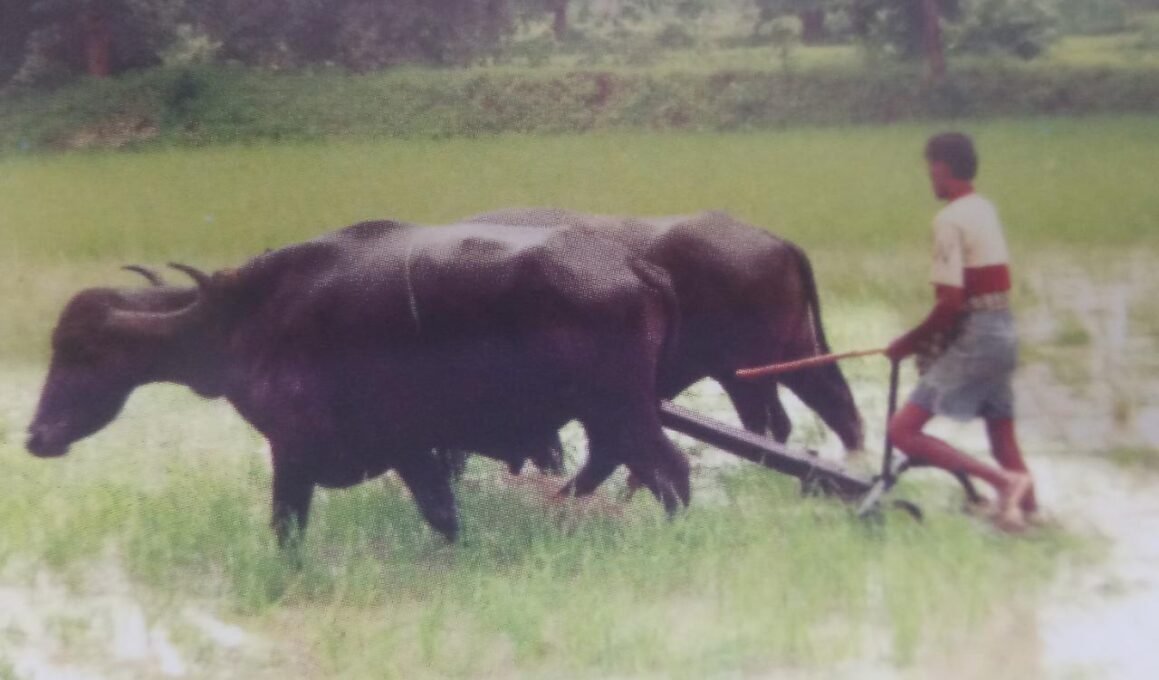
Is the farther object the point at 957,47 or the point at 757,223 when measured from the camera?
the point at 757,223

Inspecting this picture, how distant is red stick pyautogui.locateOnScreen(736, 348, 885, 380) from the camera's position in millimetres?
2860

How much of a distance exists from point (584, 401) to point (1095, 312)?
1.15 meters

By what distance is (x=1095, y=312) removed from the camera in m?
2.90

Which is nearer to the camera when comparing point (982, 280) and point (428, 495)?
point (982, 280)

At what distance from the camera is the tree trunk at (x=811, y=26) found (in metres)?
2.85

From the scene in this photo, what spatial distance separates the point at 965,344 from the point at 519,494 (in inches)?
42.1

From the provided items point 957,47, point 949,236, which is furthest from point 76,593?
point 957,47

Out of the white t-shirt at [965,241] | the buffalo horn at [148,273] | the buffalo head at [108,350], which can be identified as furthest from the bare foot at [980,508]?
the buffalo horn at [148,273]

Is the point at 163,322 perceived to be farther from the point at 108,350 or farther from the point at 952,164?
the point at 952,164

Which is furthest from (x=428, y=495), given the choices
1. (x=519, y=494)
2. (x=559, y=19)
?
(x=559, y=19)

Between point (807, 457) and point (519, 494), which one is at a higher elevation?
point (807, 457)

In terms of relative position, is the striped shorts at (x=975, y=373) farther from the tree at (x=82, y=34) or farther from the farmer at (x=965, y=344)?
the tree at (x=82, y=34)

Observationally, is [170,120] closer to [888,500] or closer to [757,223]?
[757,223]

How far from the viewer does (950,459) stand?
9.22 ft
